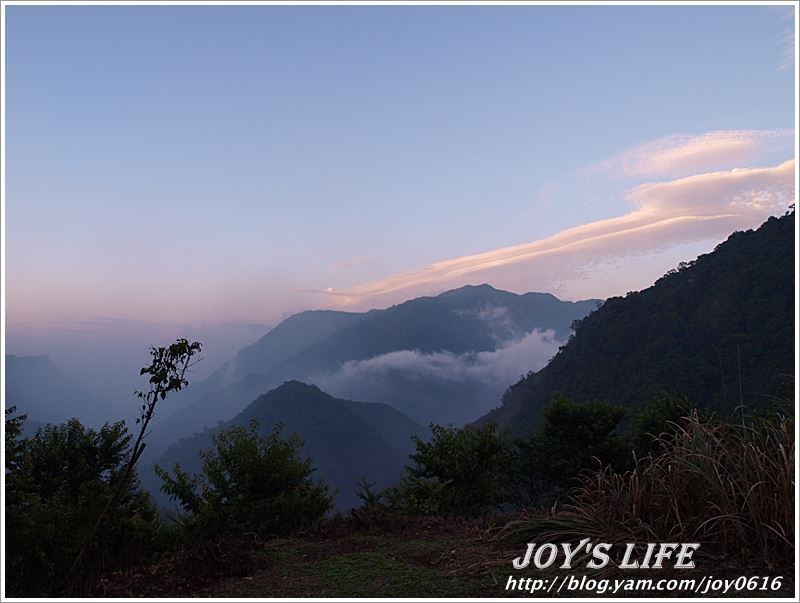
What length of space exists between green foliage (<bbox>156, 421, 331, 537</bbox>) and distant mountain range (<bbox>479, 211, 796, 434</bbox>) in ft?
80.6

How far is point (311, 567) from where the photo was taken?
675 centimetres

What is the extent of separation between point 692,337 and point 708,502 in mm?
54459

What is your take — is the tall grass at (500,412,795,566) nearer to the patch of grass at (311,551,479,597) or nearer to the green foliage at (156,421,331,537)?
the patch of grass at (311,551,479,597)

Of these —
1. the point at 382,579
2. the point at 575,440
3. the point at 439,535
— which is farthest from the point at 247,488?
the point at 575,440

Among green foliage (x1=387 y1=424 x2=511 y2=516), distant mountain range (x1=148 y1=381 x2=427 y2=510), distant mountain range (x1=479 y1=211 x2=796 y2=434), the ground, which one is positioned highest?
the ground

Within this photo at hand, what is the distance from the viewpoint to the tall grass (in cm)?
533

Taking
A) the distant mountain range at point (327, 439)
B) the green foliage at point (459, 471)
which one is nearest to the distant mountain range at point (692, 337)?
the green foliage at point (459, 471)

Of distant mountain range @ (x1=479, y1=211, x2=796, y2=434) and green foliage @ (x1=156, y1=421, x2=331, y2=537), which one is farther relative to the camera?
distant mountain range @ (x1=479, y1=211, x2=796, y2=434)

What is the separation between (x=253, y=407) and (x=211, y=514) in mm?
118480

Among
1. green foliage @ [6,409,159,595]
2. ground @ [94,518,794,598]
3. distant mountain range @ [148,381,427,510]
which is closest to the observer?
ground @ [94,518,794,598]

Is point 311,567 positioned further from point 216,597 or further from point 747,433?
point 747,433

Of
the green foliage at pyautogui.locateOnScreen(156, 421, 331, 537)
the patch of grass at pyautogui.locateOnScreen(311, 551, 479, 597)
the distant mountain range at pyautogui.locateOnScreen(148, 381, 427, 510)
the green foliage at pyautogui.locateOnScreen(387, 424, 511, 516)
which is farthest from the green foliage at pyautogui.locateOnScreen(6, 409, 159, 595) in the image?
the distant mountain range at pyautogui.locateOnScreen(148, 381, 427, 510)

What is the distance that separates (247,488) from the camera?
50.7 ft

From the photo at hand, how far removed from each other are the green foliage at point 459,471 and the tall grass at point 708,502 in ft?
37.3
